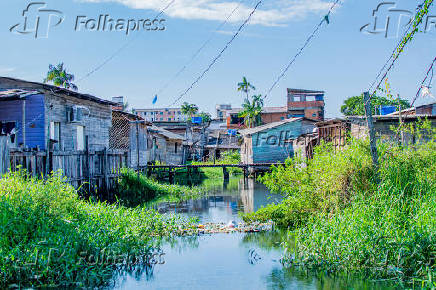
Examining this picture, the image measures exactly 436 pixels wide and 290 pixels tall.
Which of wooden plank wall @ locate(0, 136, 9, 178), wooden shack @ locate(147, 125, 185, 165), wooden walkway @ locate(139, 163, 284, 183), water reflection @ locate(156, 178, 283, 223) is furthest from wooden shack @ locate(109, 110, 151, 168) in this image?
wooden plank wall @ locate(0, 136, 9, 178)

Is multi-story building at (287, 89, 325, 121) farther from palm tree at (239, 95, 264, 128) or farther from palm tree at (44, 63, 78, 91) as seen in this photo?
palm tree at (44, 63, 78, 91)

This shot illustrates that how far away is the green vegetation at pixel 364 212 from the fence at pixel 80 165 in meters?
6.41

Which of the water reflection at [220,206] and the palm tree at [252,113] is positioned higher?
the palm tree at [252,113]

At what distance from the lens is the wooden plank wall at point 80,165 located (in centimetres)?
1265

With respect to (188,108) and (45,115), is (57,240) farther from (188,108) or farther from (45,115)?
(188,108)

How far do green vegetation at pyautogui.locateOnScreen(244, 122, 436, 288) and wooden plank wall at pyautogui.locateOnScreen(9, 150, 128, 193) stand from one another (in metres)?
6.37

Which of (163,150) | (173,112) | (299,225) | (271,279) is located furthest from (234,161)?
(173,112)

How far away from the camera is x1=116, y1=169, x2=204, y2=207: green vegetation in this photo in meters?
19.6

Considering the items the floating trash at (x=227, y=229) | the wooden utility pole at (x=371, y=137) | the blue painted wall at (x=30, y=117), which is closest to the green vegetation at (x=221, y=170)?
the blue painted wall at (x=30, y=117)

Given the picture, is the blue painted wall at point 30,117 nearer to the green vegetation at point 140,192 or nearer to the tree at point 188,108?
the green vegetation at point 140,192

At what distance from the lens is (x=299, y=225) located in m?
11.7

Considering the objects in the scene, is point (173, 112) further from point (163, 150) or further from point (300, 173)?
point (300, 173)

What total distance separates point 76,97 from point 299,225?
13228 millimetres

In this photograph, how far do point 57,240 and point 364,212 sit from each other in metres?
6.07
